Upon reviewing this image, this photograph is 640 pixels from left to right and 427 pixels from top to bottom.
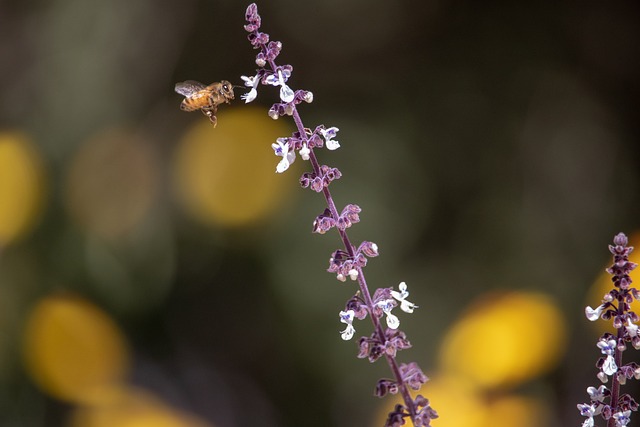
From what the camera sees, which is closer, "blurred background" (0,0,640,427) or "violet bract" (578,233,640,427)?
"violet bract" (578,233,640,427)

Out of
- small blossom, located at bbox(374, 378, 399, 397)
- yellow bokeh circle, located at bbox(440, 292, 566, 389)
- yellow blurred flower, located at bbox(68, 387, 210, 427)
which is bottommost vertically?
small blossom, located at bbox(374, 378, 399, 397)

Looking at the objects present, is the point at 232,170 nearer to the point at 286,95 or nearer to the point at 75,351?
the point at 75,351

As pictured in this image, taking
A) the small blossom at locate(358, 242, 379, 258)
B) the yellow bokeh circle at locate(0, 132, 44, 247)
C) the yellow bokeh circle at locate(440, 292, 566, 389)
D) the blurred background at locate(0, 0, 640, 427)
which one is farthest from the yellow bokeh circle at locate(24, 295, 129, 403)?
the small blossom at locate(358, 242, 379, 258)

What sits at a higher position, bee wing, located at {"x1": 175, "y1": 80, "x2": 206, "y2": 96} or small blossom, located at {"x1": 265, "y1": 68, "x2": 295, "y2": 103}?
bee wing, located at {"x1": 175, "y1": 80, "x2": 206, "y2": 96}

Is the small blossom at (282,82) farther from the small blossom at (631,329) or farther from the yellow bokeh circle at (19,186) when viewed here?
the yellow bokeh circle at (19,186)

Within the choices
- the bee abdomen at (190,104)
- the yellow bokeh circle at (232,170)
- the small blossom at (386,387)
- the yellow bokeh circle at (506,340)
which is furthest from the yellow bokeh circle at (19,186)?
the small blossom at (386,387)

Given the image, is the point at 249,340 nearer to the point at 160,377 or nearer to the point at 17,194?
the point at 160,377

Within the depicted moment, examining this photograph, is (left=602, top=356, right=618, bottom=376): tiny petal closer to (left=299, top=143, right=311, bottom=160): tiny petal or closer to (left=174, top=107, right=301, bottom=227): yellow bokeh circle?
(left=299, top=143, right=311, bottom=160): tiny petal
